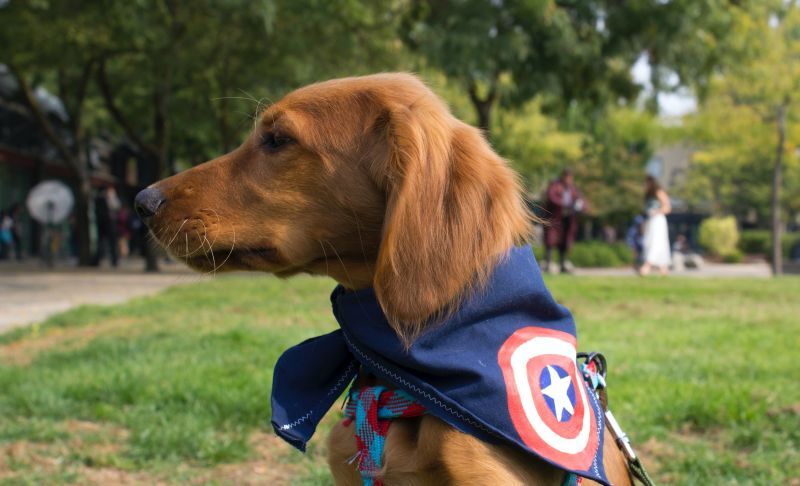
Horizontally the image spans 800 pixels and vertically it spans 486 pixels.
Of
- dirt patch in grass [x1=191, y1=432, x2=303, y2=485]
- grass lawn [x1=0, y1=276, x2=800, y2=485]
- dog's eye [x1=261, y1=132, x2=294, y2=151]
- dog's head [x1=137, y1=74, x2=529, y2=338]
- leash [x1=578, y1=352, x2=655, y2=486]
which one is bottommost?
dirt patch in grass [x1=191, y1=432, x2=303, y2=485]

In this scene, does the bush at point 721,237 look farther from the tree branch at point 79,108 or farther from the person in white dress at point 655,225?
the tree branch at point 79,108

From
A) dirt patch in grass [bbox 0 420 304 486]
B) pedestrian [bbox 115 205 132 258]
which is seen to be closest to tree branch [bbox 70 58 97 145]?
pedestrian [bbox 115 205 132 258]

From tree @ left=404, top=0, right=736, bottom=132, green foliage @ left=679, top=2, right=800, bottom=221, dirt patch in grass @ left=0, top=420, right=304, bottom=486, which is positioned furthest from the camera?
green foliage @ left=679, top=2, right=800, bottom=221

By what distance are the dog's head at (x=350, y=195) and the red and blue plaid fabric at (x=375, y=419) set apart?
0.72ft

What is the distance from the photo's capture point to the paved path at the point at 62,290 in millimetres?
11180

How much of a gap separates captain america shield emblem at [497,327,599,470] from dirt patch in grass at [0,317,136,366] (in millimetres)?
5756

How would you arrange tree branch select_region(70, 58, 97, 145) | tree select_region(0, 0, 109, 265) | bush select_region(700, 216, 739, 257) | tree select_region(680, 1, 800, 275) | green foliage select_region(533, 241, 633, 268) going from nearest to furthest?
tree select_region(0, 0, 109, 265) → tree branch select_region(70, 58, 97, 145) → tree select_region(680, 1, 800, 275) → green foliage select_region(533, 241, 633, 268) → bush select_region(700, 216, 739, 257)

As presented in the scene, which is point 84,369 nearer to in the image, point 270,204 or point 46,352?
point 46,352

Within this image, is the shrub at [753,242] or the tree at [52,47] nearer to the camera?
the tree at [52,47]

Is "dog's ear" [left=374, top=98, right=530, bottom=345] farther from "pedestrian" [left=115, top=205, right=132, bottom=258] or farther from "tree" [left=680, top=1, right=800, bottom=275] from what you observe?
"pedestrian" [left=115, top=205, right=132, bottom=258]

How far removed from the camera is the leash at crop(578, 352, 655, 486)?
2.53m

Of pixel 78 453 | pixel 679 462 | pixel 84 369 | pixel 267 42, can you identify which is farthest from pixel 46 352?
pixel 267 42

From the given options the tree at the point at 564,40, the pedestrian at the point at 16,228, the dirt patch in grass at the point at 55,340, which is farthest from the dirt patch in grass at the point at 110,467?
the pedestrian at the point at 16,228

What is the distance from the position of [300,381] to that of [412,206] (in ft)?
2.30
